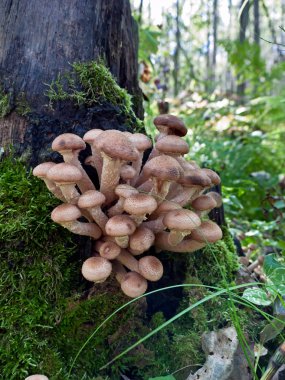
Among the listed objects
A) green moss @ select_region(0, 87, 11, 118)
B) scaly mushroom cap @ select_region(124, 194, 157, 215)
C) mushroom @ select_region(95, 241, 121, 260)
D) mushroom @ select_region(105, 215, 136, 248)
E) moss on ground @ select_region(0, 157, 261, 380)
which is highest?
green moss @ select_region(0, 87, 11, 118)

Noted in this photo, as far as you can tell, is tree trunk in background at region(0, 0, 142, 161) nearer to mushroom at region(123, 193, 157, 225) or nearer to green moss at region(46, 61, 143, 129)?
green moss at region(46, 61, 143, 129)

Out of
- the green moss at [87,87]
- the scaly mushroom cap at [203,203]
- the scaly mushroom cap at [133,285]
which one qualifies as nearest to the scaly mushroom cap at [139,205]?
the scaly mushroom cap at [133,285]

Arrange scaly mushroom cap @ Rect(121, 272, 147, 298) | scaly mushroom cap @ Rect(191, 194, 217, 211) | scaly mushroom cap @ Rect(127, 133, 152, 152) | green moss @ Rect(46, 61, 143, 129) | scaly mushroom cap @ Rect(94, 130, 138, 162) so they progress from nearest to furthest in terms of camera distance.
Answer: scaly mushroom cap @ Rect(94, 130, 138, 162) < scaly mushroom cap @ Rect(121, 272, 147, 298) < scaly mushroom cap @ Rect(127, 133, 152, 152) < scaly mushroom cap @ Rect(191, 194, 217, 211) < green moss @ Rect(46, 61, 143, 129)

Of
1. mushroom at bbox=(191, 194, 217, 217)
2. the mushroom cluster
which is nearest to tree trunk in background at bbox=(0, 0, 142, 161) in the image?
the mushroom cluster

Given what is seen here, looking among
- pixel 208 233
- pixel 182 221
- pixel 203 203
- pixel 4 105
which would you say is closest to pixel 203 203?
pixel 203 203

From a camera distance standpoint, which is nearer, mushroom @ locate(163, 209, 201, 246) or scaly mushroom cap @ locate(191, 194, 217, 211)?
mushroom @ locate(163, 209, 201, 246)

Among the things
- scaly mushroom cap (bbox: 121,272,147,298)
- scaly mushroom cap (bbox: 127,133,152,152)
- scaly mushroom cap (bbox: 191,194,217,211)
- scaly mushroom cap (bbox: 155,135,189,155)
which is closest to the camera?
scaly mushroom cap (bbox: 121,272,147,298)
